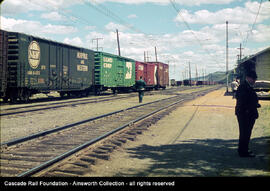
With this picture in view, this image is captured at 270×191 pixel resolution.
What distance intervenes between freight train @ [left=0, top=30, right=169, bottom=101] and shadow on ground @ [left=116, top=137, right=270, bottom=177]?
1293cm

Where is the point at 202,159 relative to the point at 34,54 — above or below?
below

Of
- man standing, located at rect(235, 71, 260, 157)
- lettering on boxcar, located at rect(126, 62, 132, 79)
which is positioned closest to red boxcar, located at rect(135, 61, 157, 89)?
lettering on boxcar, located at rect(126, 62, 132, 79)

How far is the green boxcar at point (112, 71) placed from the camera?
1085 inches

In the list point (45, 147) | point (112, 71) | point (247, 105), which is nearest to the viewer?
point (247, 105)

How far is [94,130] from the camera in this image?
9422 mm

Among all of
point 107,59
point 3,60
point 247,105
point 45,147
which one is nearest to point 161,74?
point 107,59

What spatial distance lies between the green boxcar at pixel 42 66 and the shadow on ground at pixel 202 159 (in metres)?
13.0

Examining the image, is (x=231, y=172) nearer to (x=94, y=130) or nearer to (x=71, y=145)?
(x=71, y=145)

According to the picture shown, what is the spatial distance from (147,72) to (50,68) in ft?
69.9

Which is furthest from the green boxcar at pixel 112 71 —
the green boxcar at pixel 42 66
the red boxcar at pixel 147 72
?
the green boxcar at pixel 42 66

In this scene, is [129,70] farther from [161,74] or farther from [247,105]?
[247,105]

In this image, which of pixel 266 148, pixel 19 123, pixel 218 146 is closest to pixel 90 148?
pixel 218 146

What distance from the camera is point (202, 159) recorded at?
5930mm

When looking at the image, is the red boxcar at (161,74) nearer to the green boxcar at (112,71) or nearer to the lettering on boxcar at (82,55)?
the green boxcar at (112,71)
